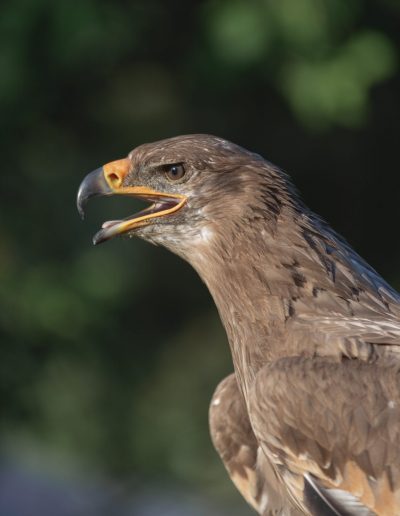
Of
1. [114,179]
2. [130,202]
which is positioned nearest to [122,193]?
[114,179]

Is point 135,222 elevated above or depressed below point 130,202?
above

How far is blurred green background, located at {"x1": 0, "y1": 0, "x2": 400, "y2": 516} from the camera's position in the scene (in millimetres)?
6891

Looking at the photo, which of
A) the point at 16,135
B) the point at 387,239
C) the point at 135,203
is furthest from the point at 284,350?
the point at 387,239

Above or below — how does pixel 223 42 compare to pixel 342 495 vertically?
above

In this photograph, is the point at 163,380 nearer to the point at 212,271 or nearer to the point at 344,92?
the point at 344,92

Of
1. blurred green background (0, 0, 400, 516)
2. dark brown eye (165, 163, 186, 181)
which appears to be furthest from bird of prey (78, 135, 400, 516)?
blurred green background (0, 0, 400, 516)

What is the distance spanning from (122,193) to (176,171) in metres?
0.22

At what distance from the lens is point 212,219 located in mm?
4410

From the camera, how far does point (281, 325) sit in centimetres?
420

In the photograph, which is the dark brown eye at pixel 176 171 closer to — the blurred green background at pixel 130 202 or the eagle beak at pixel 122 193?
the eagle beak at pixel 122 193

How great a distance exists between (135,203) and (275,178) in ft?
14.6

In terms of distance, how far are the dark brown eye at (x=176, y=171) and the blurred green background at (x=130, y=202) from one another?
7.80 feet

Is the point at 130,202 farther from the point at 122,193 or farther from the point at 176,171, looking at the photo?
→ the point at 176,171

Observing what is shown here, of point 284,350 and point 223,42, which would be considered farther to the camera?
point 223,42
